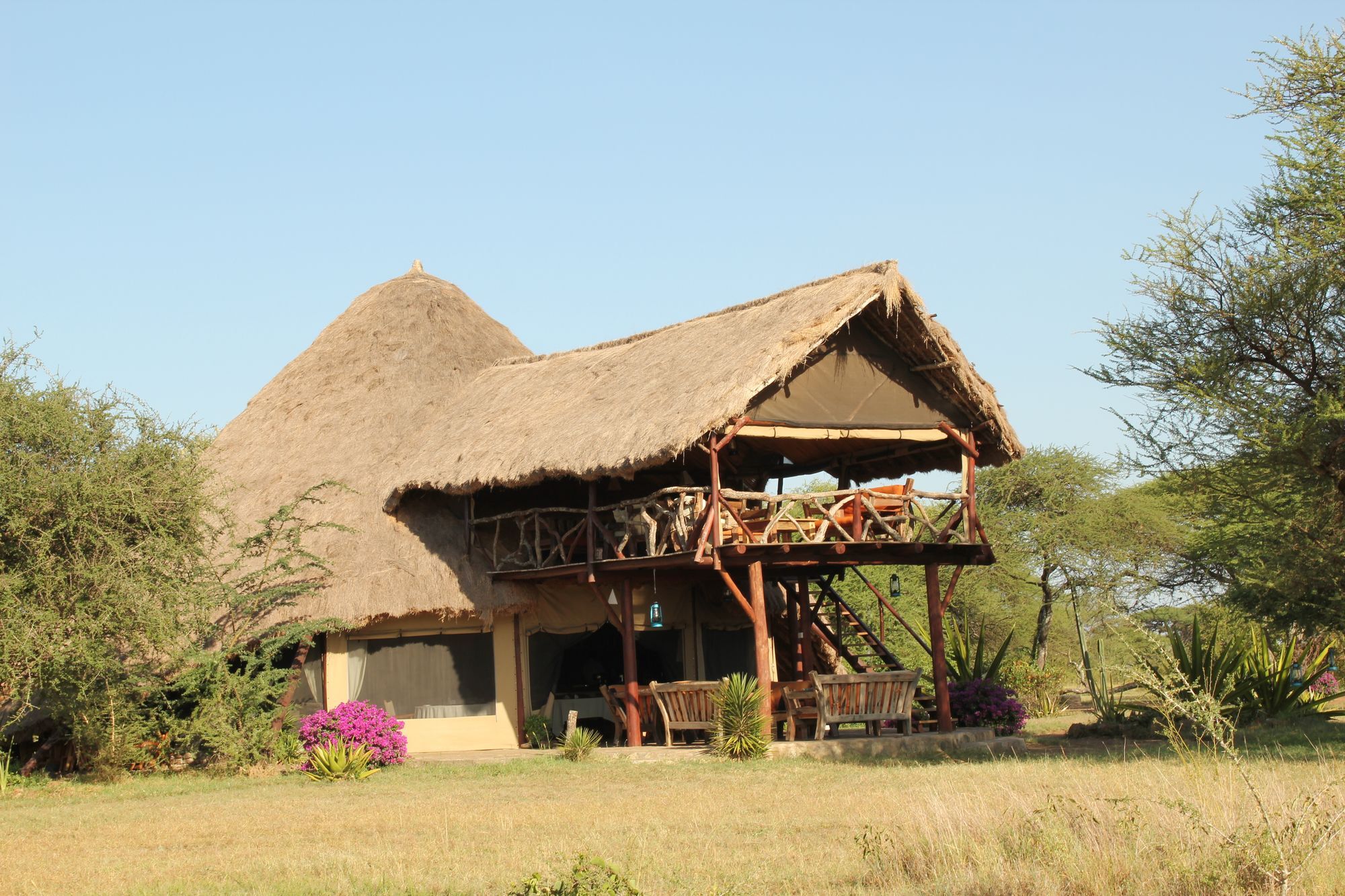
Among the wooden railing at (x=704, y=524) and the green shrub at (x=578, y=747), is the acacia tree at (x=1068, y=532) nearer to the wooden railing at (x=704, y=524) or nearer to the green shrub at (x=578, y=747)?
the wooden railing at (x=704, y=524)

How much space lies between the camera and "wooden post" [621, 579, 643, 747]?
57.0 feet

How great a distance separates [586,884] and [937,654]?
435 inches

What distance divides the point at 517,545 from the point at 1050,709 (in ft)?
36.6

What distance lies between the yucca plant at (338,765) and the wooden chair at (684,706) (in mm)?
3477

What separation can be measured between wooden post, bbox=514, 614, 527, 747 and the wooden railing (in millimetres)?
980

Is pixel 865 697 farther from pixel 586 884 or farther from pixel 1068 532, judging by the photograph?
pixel 1068 532

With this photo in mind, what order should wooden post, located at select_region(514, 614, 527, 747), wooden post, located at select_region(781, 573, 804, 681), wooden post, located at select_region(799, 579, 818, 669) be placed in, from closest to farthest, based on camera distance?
1. wooden post, located at select_region(514, 614, 527, 747)
2. wooden post, located at select_region(799, 579, 818, 669)
3. wooden post, located at select_region(781, 573, 804, 681)

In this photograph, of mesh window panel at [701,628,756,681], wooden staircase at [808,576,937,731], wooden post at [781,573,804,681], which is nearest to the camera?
wooden staircase at [808,576,937,731]

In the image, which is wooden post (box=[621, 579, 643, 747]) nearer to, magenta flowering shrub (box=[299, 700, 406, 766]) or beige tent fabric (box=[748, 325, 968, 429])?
magenta flowering shrub (box=[299, 700, 406, 766])

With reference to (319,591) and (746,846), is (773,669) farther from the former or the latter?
(746,846)

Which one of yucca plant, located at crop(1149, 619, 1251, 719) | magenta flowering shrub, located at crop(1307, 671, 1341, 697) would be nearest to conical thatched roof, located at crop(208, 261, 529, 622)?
yucca plant, located at crop(1149, 619, 1251, 719)

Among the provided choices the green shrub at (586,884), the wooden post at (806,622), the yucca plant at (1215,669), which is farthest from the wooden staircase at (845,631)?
the green shrub at (586,884)

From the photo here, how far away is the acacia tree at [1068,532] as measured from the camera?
115ft

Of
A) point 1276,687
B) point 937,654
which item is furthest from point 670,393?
point 1276,687
